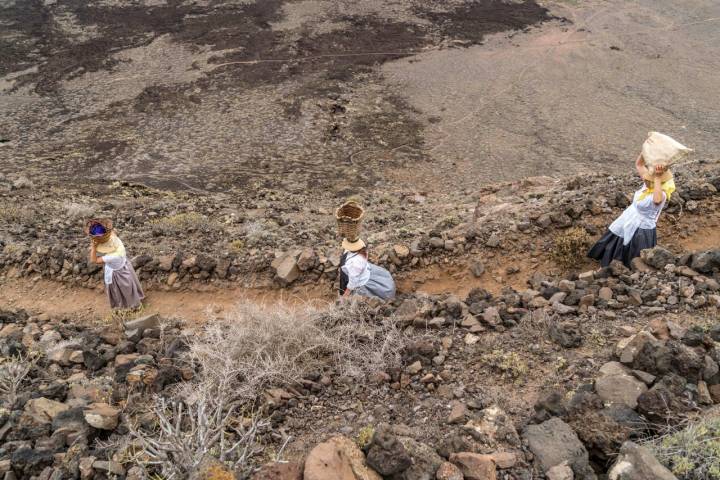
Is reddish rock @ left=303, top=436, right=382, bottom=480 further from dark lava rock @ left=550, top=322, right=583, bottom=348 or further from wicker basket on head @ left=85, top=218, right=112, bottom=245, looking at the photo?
wicker basket on head @ left=85, top=218, right=112, bottom=245

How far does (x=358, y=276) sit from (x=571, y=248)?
230cm

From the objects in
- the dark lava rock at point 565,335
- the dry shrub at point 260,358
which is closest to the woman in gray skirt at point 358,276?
the dry shrub at point 260,358

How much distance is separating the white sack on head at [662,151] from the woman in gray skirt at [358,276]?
2492 millimetres

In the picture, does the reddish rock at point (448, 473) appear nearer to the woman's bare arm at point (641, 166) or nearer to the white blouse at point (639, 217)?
the white blouse at point (639, 217)

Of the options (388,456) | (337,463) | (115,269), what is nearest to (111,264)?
(115,269)

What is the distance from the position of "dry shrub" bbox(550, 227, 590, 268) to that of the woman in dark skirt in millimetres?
286

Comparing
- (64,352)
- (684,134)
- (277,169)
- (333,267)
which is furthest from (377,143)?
(64,352)

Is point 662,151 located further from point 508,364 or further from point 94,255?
point 94,255

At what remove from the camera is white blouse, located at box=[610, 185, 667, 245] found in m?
4.60

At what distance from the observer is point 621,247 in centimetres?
487

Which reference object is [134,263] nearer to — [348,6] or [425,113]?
[425,113]

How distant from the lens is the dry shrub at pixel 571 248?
529cm

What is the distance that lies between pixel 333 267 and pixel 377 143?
220 inches

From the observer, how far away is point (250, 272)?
18.7 ft
